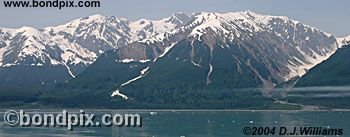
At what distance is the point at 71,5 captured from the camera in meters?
103

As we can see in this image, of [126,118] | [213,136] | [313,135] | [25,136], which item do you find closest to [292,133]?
[313,135]

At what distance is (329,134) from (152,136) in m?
44.6

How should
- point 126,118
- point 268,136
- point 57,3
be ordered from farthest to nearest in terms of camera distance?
point 268,136 → point 126,118 → point 57,3

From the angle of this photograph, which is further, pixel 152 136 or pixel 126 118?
pixel 152 136

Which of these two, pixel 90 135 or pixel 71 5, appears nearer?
pixel 71 5

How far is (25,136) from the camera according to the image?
19700 cm

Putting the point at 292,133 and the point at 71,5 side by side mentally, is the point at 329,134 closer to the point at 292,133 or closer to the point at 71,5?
the point at 292,133

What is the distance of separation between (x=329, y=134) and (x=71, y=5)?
10429 centimetres

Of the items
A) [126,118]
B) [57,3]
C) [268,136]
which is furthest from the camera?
[268,136]

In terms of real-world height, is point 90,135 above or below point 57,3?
below

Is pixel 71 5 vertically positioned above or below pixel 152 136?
above

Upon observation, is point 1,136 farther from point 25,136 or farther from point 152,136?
point 152,136

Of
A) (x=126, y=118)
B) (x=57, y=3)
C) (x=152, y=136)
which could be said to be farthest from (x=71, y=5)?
(x=152, y=136)

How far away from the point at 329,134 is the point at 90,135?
61619 mm
